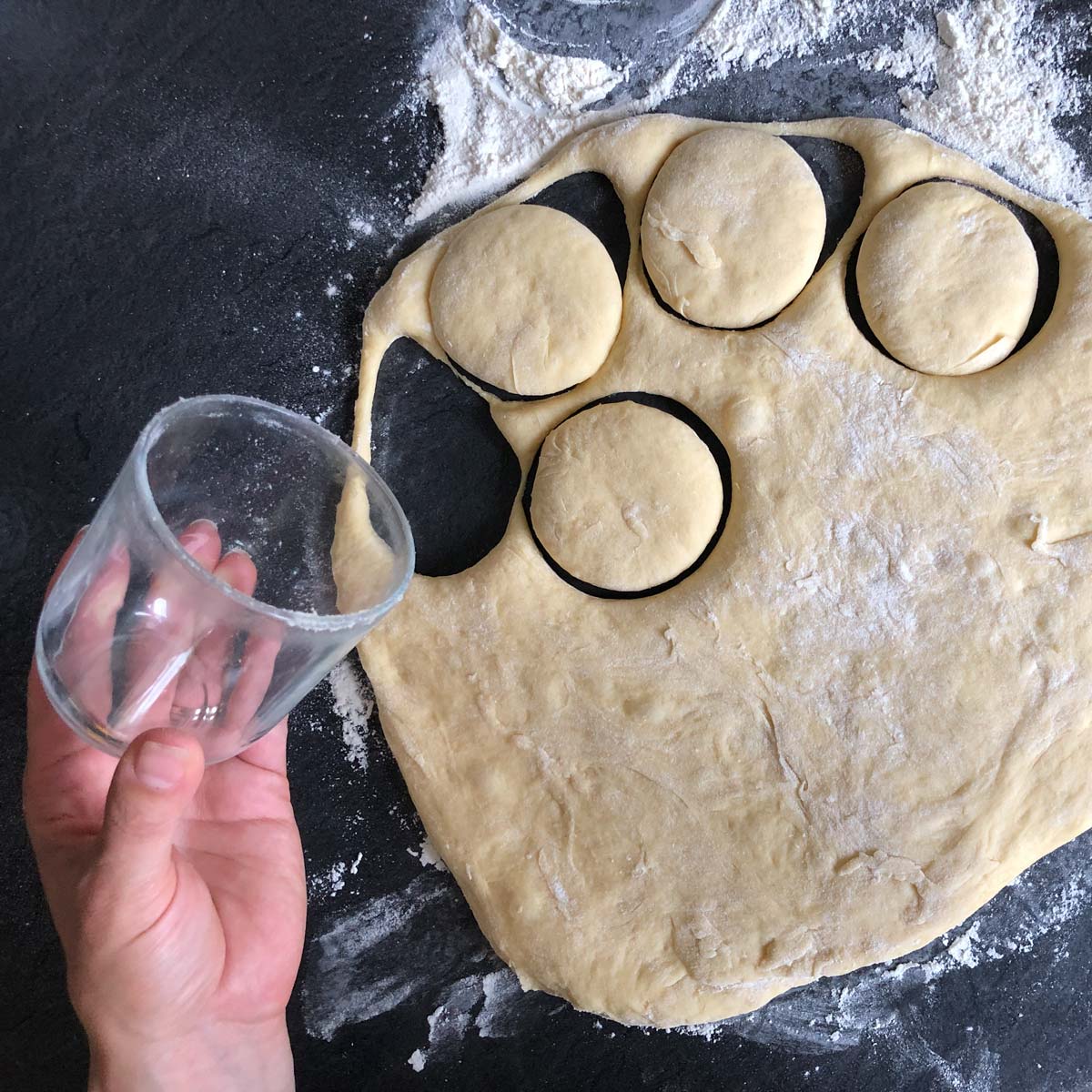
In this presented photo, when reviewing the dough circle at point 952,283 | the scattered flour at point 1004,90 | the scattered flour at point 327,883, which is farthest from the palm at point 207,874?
the scattered flour at point 1004,90

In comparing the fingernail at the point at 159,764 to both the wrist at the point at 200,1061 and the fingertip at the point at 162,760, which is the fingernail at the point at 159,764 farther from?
the wrist at the point at 200,1061

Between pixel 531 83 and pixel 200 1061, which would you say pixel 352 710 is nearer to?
pixel 200 1061

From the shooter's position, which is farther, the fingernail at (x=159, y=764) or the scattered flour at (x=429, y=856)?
the scattered flour at (x=429, y=856)

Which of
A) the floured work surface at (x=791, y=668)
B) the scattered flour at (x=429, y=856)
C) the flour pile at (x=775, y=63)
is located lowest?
the scattered flour at (x=429, y=856)

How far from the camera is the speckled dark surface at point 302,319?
3.98 ft

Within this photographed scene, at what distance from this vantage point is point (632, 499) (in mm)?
1105

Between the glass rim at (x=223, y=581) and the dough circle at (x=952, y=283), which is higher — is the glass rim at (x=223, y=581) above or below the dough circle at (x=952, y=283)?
below

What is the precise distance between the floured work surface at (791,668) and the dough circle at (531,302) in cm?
1

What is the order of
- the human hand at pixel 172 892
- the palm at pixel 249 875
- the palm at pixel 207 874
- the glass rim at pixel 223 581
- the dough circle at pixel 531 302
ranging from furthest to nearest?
the dough circle at pixel 531 302
the palm at pixel 249 875
the palm at pixel 207 874
the human hand at pixel 172 892
the glass rim at pixel 223 581

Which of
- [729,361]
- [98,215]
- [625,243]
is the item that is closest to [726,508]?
[729,361]

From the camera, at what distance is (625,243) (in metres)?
1.21

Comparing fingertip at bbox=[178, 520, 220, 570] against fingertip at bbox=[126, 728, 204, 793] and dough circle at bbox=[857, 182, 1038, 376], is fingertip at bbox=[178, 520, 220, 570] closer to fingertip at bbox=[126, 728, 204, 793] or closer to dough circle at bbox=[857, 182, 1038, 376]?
fingertip at bbox=[126, 728, 204, 793]

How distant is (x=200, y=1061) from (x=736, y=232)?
1.11 meters

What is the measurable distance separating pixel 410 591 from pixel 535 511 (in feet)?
0.61
